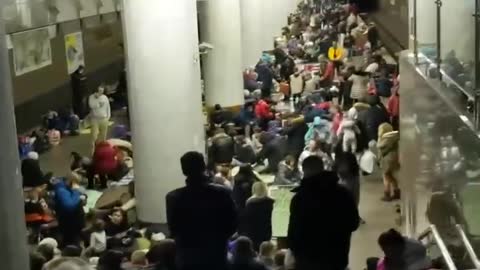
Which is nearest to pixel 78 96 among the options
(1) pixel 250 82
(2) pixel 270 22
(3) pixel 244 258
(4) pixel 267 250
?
(1) pixel 250 82

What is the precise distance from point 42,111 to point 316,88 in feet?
25.7

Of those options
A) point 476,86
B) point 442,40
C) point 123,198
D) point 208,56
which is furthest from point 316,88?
point 476,86

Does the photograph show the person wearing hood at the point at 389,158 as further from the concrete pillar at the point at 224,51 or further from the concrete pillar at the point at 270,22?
the concrete pillar at the point at 270,22

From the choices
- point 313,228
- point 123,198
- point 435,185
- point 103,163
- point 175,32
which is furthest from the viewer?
point 103,163

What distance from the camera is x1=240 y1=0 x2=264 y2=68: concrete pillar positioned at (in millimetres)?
33469

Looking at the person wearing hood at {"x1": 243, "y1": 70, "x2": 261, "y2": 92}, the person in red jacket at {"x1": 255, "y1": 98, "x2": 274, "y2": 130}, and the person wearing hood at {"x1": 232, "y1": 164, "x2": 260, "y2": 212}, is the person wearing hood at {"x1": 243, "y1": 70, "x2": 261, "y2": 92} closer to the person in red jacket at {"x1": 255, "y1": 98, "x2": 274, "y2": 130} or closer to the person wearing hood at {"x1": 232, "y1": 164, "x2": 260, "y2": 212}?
the person in red jacket at {"x1": 255, "y1": 98, "x2": 274, "y2": 130}

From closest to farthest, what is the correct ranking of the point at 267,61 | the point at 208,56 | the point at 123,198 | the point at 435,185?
the point at 435,185 < the point at 123,198 < the point at 208,56 < the point at 267,61

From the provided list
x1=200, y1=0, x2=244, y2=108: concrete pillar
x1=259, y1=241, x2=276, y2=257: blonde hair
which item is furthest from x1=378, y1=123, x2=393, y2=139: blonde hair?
x1=200, y1=0, x2=244, y2=108: concrete pillar

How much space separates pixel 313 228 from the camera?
713cm

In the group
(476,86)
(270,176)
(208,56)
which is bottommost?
(270,176)

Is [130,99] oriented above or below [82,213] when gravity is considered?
above

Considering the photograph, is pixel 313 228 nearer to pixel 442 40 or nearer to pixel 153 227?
pixel 442 40

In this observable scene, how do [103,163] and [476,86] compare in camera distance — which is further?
[103,163]

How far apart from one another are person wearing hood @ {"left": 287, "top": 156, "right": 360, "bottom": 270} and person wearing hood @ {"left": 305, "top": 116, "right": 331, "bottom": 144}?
990 centimetres
